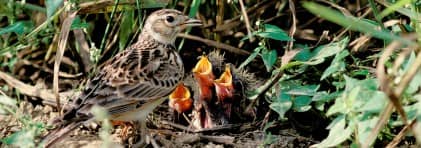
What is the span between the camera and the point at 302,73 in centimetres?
519

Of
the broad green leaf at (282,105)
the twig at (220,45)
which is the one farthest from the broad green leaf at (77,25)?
the broad green leaf at (282,105)

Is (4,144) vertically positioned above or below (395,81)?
below

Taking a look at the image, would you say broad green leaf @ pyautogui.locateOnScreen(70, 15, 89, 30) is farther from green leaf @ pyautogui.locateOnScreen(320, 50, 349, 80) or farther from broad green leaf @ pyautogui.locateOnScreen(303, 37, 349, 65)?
green leaf @ pyautogui.locateOnScreen(320, 50, 349, 80)

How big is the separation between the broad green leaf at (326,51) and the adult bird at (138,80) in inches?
26.8

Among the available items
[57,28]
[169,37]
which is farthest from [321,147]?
[57,28]

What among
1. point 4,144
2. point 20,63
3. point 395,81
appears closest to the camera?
point 395,81

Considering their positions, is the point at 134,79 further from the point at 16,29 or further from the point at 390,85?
the point at 390,85

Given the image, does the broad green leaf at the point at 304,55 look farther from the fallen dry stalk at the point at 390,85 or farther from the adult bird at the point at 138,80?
the fallen dry stalk at the point at 390,85

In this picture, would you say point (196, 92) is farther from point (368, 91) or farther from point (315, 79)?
point (368, 91)

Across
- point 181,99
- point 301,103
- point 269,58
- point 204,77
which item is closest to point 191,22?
point 204,77

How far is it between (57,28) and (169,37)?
78 centimetres

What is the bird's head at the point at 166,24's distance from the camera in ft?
17.7

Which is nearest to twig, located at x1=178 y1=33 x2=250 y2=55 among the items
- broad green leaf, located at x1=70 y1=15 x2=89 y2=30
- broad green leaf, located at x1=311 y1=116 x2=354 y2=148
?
broad green leaf, located at x1=70 y1=15 x2=89 y2=30

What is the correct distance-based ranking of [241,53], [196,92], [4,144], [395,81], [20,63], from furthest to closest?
[20,63], [241,53], [196,92], [4,144], [395,81]
